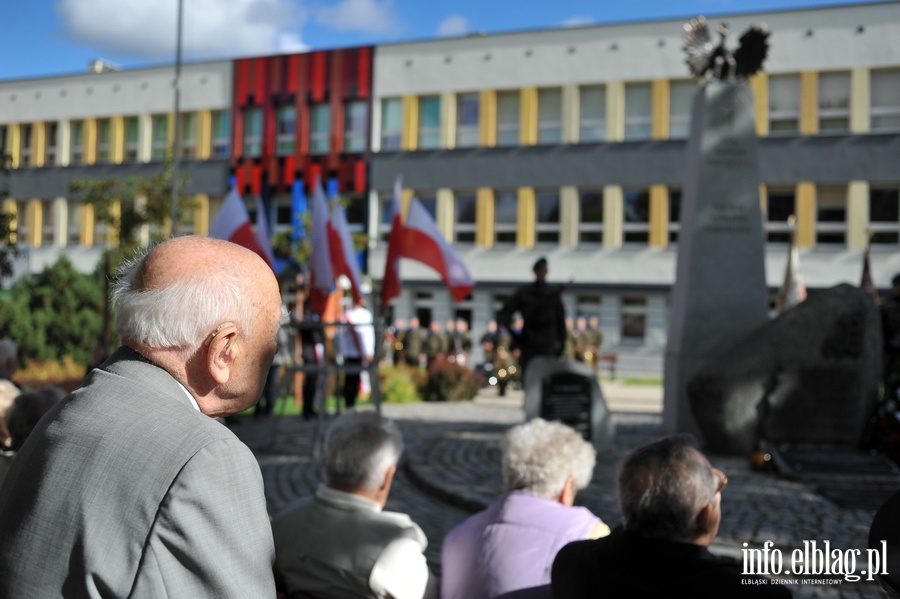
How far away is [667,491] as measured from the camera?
9.22ft

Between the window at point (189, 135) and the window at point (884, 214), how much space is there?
2855 centimetres

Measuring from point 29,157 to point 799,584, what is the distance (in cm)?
4873

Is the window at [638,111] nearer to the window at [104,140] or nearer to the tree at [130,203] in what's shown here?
the tree at [130,203]

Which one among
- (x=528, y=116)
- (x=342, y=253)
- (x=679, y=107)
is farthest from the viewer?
(x=528, y=116)

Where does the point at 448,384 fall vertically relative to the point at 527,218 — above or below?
below

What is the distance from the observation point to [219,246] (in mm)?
1769

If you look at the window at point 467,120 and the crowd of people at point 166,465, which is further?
the window at point 467,120

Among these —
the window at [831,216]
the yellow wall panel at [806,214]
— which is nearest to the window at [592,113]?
the yellow wall panel at [806,214]

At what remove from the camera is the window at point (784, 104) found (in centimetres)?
3269

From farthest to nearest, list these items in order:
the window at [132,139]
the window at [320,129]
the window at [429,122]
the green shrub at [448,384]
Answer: the window at [132,139] → the window at [320,129] → the window at [429,122] → the green shrub at [448,384]

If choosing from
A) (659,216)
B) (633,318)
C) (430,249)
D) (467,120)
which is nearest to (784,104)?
(659,216)

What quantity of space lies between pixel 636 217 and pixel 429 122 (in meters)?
9.51

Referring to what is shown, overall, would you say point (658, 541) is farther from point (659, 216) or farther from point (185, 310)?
point (659, 216)

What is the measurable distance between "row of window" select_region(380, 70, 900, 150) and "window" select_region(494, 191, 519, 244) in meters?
2.09
